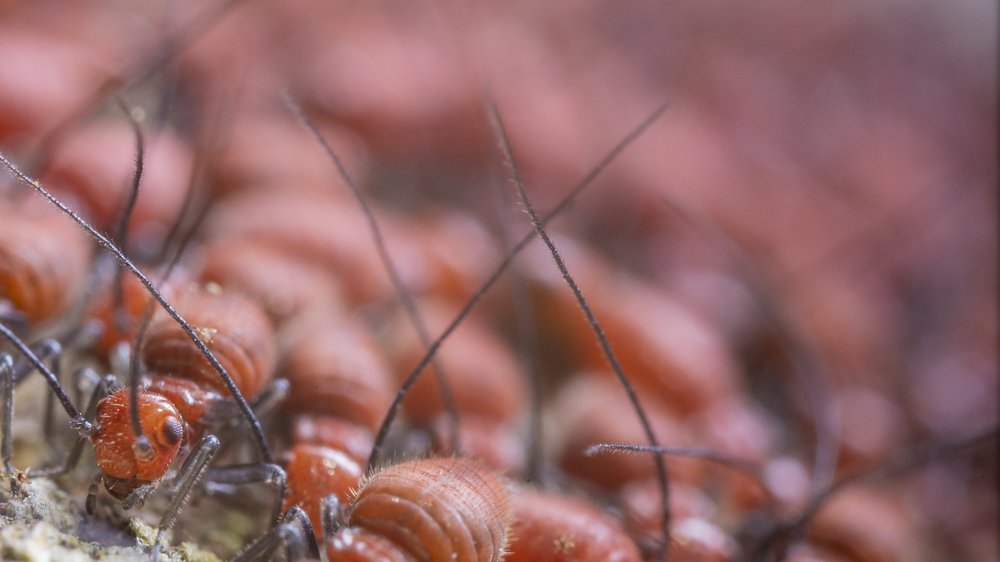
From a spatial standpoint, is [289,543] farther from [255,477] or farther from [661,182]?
[661,182]

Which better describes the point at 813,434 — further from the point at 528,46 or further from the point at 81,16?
the point at 81,16

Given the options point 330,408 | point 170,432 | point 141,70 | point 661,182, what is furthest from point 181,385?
point 661,182

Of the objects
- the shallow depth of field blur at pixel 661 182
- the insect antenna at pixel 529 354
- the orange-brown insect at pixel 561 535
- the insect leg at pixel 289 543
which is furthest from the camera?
the shallow depth of field blur at pixel 661 182

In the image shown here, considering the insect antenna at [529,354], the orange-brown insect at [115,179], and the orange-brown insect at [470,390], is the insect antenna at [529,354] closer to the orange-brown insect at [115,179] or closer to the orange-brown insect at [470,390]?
the orange-brown insect at [470,390]

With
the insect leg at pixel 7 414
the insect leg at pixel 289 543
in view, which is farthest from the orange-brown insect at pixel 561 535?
the insect leg at pixel 7 414

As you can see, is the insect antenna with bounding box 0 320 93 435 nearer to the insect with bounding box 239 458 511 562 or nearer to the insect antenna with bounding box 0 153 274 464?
the insect antenna with bounding box 0 153 274 464

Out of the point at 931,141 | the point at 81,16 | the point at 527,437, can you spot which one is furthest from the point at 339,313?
the point at 931,141
